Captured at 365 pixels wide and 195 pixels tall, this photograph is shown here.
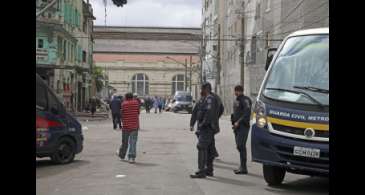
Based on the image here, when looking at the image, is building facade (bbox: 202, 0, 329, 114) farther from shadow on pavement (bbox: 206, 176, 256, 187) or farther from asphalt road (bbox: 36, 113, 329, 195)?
shadow on pavement (bbox: 206, 176, 256, 187)

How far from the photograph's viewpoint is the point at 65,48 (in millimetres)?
47875

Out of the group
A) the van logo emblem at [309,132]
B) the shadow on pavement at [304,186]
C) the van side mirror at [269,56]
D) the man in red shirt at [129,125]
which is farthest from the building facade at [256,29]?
the van logo emblem at [309,132]

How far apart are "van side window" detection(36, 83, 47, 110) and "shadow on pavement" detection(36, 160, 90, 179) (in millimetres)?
1291

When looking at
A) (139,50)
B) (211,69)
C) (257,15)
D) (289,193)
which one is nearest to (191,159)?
(289,193)

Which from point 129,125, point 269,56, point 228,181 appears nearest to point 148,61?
point 129,125

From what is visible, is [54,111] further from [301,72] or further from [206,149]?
[301,72]

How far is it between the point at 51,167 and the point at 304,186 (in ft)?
18.9

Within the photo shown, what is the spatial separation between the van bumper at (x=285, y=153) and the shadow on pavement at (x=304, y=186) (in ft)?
2.16

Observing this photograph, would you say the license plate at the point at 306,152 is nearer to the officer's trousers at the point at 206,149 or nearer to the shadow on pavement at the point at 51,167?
the officer's trousers at the point at 206,149

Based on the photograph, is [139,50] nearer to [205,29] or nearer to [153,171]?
[205,29]

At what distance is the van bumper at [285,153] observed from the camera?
9719 millimetres

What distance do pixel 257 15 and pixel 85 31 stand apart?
79.0 ft

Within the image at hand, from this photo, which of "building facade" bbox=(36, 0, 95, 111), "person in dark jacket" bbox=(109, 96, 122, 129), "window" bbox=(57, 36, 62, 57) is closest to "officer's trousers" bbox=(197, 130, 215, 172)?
"person in dark jacket" bbox=(109, 96, 122, 129)

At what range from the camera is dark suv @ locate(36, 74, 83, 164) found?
14.4 meters
